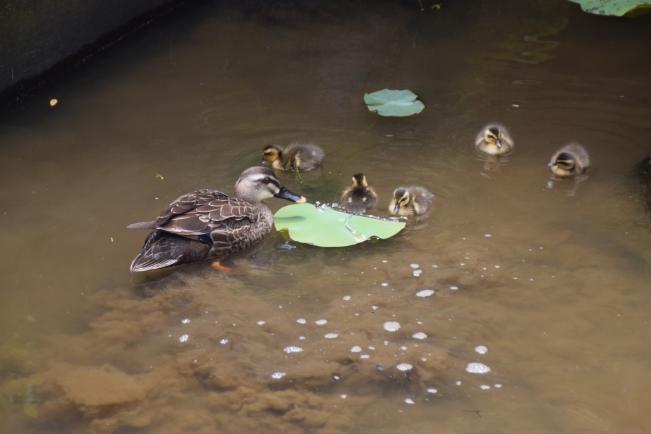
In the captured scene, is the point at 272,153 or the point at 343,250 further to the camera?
the point at 272,153

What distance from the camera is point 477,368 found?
5.14 m

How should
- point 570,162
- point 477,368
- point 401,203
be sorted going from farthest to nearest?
point 570,162 < point 401,203 < point 477,368

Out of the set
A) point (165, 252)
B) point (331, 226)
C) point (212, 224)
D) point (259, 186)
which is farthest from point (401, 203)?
point (165, 252)

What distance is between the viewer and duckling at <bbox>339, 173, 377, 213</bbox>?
6592 millimetres

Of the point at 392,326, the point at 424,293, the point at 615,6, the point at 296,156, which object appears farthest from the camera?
the point at 615,6

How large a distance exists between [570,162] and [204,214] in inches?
105

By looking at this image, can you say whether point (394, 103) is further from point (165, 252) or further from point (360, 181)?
point (165, 252)

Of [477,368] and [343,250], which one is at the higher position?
[343,250]

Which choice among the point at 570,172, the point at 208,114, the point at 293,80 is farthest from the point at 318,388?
the point at 293,80

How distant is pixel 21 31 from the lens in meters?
8.10

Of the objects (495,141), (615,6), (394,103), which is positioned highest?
(615,6)

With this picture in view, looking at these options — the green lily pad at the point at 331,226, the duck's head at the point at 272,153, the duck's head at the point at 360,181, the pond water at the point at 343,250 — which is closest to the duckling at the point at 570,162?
the pond water at the point at 343,250

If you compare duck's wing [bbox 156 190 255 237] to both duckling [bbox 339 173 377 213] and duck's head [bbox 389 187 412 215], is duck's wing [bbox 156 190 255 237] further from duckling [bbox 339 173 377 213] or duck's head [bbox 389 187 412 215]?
duck's head [bbox 389 187 412 215]

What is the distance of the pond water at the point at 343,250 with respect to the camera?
500 cm
